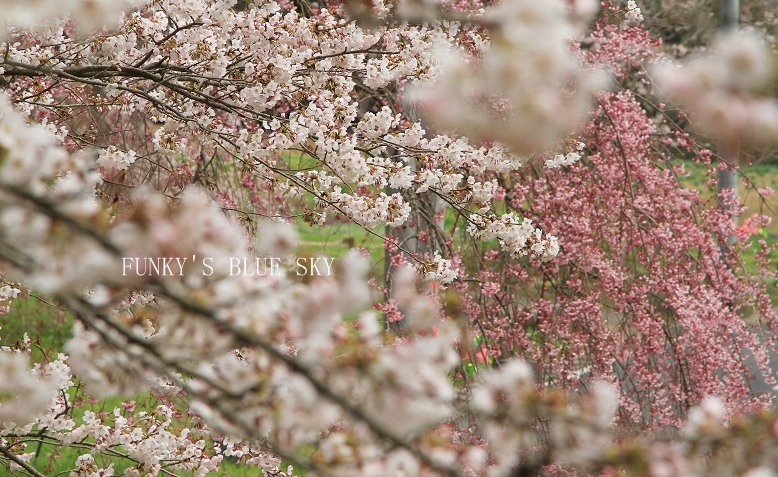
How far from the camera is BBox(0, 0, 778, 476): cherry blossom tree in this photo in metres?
1.35

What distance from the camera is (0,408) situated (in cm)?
274

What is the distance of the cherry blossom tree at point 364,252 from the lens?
135cm

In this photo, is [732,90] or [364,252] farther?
[364,252]

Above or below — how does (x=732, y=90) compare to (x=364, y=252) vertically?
below

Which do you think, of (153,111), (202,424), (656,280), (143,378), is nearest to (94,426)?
(202,424)

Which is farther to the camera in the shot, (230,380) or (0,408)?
(0,408)

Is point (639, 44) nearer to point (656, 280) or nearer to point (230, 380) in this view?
point (656, 280)

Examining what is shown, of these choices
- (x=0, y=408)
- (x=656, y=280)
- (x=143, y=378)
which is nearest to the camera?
(x=143, y=378)

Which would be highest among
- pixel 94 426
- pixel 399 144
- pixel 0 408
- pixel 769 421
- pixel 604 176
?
pixel 604 176

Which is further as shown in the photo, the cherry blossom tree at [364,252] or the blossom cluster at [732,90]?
the blossom cluster at [732,90]

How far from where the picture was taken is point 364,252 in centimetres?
529

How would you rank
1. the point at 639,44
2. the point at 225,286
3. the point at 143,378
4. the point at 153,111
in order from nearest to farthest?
the point at 225,286 → the point at 143,378 → the point at 153,111 → the point at 639,44

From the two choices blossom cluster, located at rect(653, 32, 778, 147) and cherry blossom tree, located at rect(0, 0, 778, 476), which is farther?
blossom cluster, located at rect(653, 32, 778, 147)

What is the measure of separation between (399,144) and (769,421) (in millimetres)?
2534
